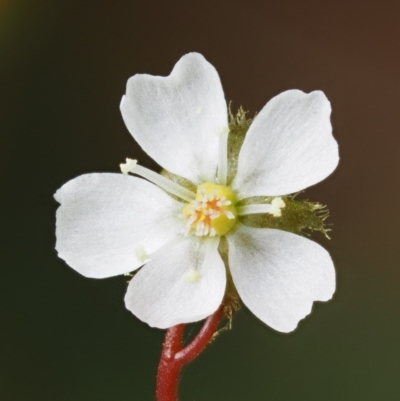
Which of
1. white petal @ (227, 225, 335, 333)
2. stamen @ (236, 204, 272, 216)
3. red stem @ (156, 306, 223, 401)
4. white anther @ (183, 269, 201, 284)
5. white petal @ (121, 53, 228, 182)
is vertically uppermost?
white petal @ (121, 53, 228, 182)

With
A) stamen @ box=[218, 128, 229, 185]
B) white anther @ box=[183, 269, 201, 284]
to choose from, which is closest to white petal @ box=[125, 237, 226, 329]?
white anther @ box=[183, 269, 201, 284]

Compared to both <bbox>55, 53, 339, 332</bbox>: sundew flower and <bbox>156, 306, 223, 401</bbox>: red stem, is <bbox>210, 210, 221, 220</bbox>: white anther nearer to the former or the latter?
<bbox>55, 53, 339, 332</bbox>: sundew flower

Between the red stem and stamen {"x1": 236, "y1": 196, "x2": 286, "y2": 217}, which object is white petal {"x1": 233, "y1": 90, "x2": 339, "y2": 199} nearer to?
stamen {"x1": 236, "y1": 196, "x2": 286, "y2": 217}

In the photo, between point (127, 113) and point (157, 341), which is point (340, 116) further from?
point (127, 113)

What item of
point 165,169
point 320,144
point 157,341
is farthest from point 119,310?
point 320,144

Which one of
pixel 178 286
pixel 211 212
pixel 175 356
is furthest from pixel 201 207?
pixel 175 356

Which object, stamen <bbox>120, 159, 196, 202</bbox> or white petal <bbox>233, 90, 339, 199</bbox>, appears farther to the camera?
stamen <bbox>120, 159, 196, 202</bbox>

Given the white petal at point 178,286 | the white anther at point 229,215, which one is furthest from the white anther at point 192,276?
the white anther at point 229,215

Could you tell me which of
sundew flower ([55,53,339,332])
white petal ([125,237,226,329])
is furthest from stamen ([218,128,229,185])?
white petal ([125,237,226,329])

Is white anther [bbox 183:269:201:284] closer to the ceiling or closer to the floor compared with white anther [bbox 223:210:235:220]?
closer to the floor
